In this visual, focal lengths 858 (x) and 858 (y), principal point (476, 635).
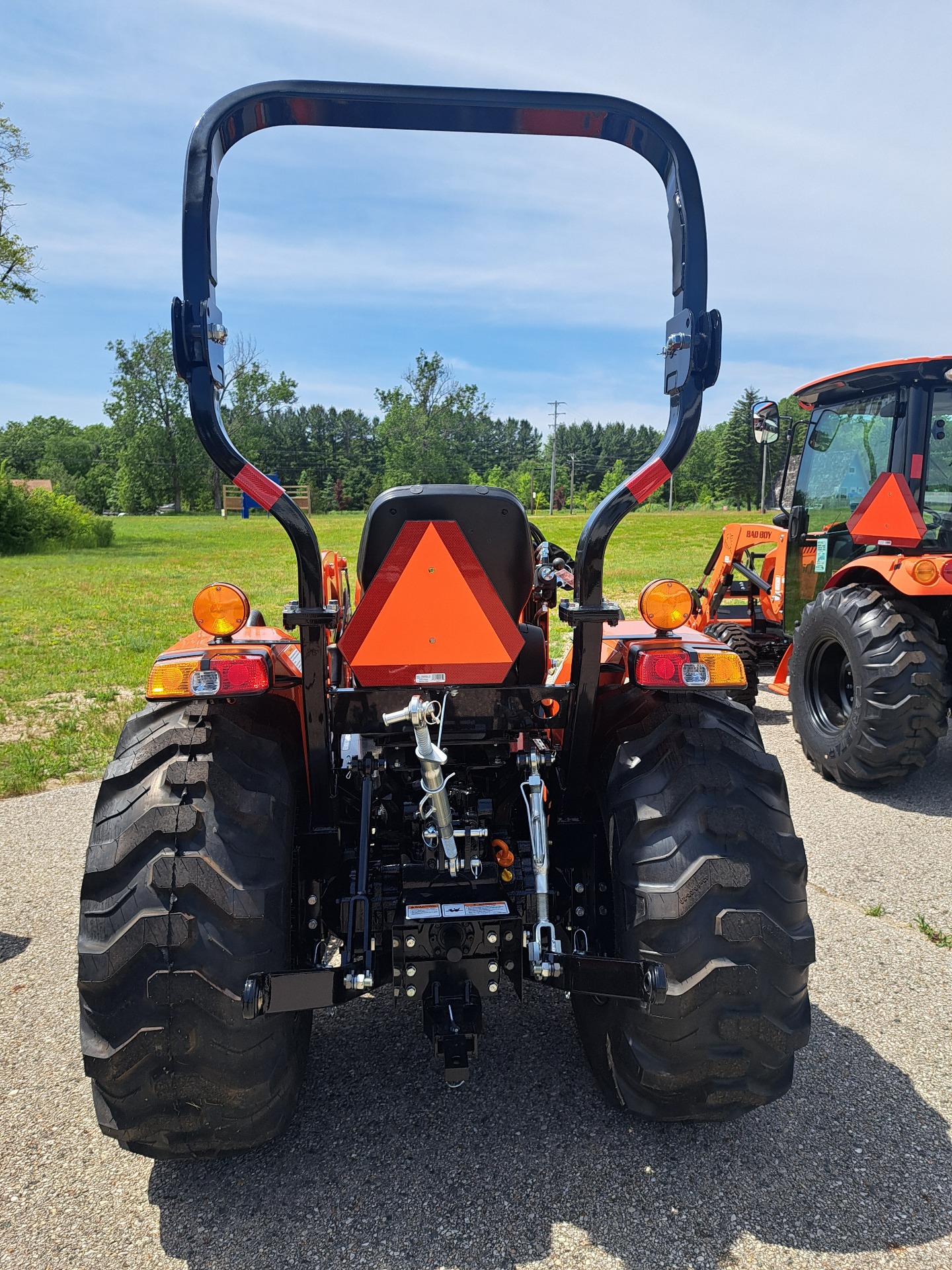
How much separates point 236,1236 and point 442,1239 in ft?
1.70

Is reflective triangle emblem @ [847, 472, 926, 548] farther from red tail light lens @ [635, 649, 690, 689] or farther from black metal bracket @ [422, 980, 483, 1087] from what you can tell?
black metal bracket @ [422, 980, 483, 1087]

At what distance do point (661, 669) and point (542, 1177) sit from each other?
1.43 meters

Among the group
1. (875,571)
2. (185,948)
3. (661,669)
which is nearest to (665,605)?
(661,669)

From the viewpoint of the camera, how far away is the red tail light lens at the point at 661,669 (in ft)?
8.11

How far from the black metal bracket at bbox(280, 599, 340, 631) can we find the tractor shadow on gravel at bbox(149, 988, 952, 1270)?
152cm

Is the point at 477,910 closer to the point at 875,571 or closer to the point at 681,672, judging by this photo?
the point at 681,672

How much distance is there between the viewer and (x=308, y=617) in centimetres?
214

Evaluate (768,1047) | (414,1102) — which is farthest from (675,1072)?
(414,1102)

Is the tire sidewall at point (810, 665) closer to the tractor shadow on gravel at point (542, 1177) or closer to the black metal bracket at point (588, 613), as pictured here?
the tractor shadow on gravel at point (542, 1177)

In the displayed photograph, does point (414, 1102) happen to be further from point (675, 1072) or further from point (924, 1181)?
point (924, 1181)

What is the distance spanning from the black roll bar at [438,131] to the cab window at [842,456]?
4.54 metres

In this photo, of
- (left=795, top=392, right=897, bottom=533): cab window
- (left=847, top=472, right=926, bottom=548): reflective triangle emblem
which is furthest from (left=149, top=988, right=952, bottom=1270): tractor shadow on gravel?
(left=795, top=392, right=897, bottom=533): cab window

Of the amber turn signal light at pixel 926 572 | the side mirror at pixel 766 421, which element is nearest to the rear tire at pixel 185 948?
the amber turn signal light at pixel 926 572

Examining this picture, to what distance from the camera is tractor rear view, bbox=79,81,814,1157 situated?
2107 mm
